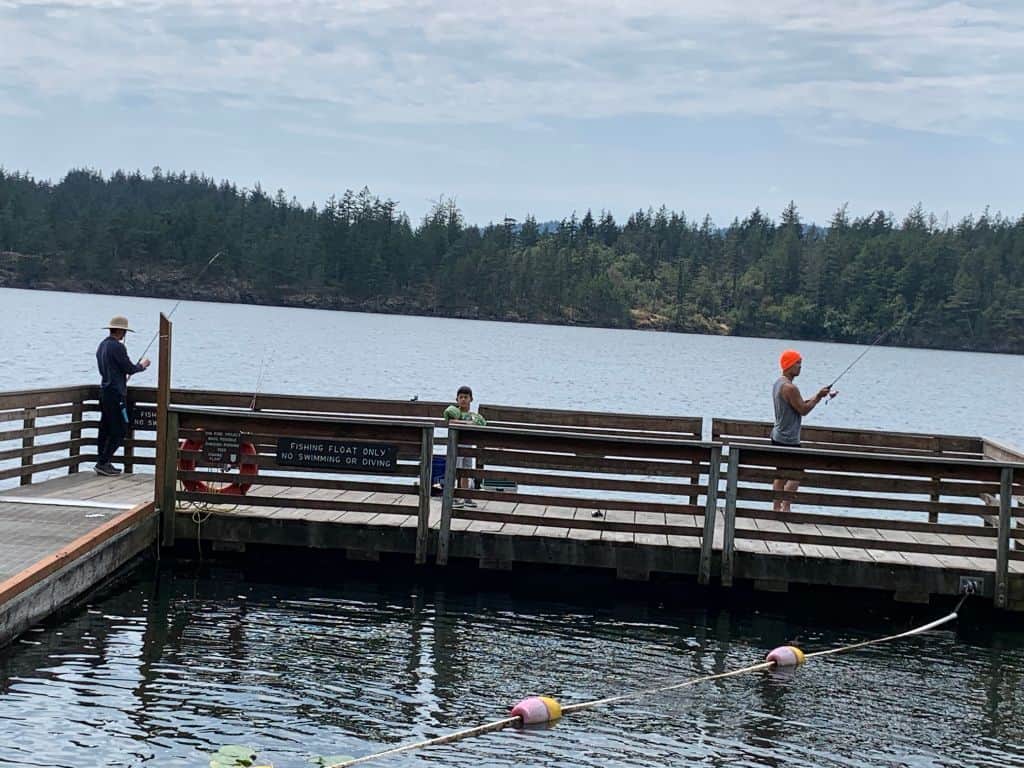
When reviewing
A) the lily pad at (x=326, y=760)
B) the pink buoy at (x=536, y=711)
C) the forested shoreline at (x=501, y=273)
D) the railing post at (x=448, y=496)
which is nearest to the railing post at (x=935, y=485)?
the railing post at (x=448, y=496)

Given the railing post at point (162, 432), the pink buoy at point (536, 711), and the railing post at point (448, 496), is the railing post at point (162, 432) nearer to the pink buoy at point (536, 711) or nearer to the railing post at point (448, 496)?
the railing post at point (448, 496)

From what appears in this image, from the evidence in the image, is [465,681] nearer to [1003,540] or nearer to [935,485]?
[935,485]

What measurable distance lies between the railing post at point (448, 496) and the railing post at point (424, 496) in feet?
0.47

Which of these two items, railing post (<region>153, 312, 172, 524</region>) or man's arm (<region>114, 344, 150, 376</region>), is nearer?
railing post (<region>153, 312, 172, 524</region>)

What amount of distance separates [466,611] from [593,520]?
1.50 m

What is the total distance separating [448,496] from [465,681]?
2763 mm

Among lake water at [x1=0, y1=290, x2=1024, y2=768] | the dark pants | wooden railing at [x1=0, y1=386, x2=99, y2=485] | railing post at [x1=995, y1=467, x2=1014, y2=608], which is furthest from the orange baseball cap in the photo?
wooden railing at [x1=0, y1=386, x2=99, y2=485]

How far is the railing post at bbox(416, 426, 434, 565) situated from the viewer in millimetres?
12422

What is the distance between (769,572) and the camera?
12.1m

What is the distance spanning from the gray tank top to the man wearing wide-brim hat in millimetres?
6550

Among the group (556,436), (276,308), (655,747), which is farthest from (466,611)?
(276,308)

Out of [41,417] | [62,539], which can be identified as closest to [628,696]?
[62,539]

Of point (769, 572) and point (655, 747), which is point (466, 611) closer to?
point (769, 572)

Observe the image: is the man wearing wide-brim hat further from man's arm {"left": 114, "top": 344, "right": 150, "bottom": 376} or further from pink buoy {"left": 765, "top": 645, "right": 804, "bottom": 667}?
pink buoy {"left": 765, "top": 645, "right": 804, "bottom": 667}
